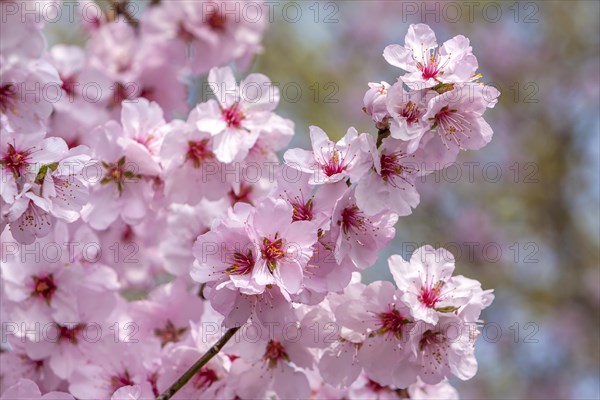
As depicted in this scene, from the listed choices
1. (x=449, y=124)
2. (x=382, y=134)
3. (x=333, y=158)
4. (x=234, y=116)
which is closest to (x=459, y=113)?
(x=449, y=124)

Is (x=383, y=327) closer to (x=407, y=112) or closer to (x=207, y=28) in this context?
(x=407, y=112)

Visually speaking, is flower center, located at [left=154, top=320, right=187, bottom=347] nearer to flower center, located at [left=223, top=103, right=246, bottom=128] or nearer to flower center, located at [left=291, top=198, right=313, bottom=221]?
flower center, located at [left=223, top=103, right=246, bottom=128]

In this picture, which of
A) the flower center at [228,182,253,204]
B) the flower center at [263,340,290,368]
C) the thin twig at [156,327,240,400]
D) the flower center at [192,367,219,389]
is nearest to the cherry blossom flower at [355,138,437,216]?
the thin twig at [156,327,240,400]

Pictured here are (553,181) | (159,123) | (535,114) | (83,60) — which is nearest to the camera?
(159,123)

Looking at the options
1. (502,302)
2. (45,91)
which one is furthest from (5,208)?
(502,302)

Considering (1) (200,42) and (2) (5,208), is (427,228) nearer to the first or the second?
(1) (200,42)

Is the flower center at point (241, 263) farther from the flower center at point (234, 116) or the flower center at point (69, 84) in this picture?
the flower center at point (69, 84)
